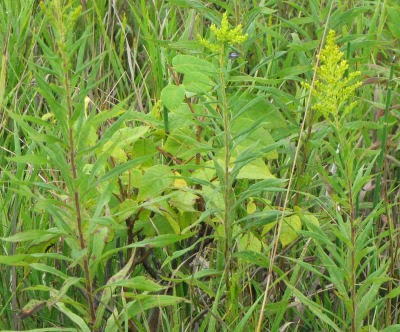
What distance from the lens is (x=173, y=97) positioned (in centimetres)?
181

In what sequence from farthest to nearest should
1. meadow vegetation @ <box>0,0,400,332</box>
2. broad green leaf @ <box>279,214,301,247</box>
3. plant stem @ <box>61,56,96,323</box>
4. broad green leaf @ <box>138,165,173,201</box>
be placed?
broad green leaf @ <box>279,214,301,247</box> < broad green leaf @ <box>138,165,173,201</box> < meadow vegetation @ <box>0,0,400,332</box> < plant stem @ <box>61,56,96,323</box>

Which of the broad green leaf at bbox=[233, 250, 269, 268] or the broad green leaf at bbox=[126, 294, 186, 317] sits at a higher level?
the broad green leaf at bbox=[233, 250, 269, 268]

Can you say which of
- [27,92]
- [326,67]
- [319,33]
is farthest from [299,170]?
[27,92]

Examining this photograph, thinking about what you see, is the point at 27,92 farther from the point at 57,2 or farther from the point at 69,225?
the point at 57,2

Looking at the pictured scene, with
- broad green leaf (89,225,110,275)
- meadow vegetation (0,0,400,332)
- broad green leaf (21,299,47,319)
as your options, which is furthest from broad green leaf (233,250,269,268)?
broad green leaf (21,299,47,319)

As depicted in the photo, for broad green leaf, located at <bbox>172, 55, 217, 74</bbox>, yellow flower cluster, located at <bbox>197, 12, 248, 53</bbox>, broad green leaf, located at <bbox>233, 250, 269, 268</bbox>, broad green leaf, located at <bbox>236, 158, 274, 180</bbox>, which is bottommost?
broad green leaf, located at <bbox>233, 250, 269, 268</bbox>

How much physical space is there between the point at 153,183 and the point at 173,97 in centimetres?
19

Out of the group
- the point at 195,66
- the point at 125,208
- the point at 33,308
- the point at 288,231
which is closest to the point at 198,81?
the point at 195,66

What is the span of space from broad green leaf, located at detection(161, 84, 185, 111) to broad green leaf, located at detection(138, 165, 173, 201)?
14 centimetres

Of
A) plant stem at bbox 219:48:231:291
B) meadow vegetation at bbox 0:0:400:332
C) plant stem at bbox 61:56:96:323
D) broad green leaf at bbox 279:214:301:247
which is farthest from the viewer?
broad green leaf at bbox 279:214:301:247

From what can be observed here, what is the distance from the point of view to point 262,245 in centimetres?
196

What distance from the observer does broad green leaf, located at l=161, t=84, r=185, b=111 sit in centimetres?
181

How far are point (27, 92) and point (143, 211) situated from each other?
1067 mm

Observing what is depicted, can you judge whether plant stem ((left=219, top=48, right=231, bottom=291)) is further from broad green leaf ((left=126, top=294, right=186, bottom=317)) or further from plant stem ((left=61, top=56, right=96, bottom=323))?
plant stem ((left=61, top=56, right=96, bottom=323))
